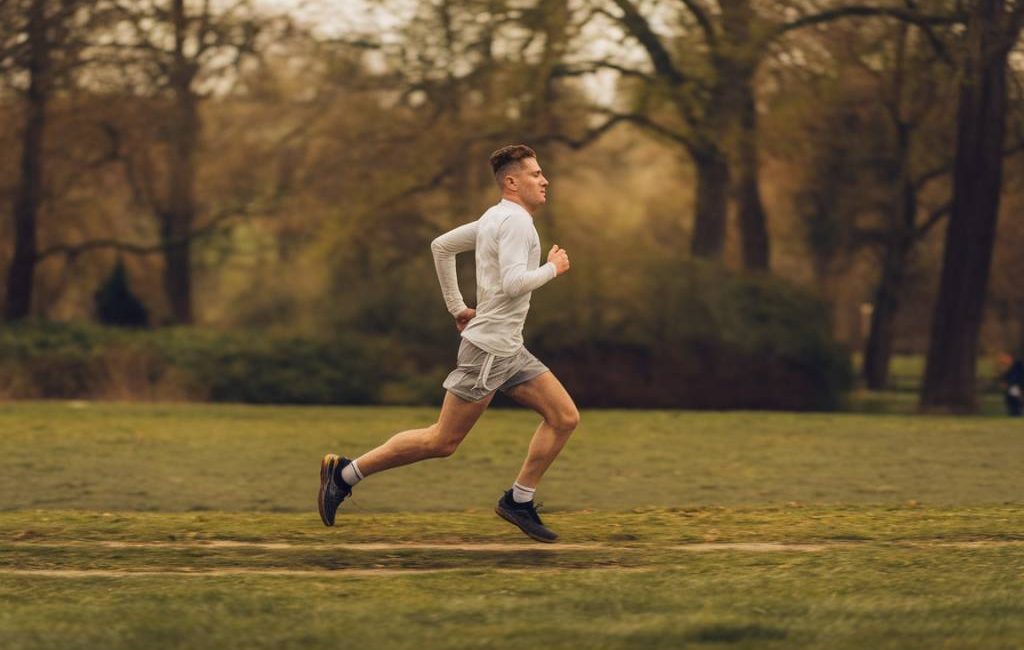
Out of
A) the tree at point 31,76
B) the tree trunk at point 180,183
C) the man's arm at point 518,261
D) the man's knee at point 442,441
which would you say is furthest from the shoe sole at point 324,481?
the tree trunk at point 180,183

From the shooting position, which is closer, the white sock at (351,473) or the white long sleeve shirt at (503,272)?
the white long sleeve shirt at (503,272)

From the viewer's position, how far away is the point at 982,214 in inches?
1023

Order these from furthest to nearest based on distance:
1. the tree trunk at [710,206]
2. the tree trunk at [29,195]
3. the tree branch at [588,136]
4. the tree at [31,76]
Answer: the tree trunk at [29,195]
the tree trunk at [710,206]
the tree branch at [588,136]
the tree at [31,76]

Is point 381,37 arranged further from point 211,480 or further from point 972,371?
point 211,480

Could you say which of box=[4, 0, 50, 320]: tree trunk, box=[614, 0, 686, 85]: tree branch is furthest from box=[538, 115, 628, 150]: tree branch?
box=[4, 0, 50, 320]: tree trunk

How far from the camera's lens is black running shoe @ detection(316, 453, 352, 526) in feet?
30.1

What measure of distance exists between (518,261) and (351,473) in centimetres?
158

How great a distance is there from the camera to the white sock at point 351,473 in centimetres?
911

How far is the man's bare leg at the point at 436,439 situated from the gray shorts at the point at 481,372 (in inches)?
2.3

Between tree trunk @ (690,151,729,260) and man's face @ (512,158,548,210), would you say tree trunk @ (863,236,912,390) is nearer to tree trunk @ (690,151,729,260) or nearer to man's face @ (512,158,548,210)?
tree trunk @ (690,151,729,260)

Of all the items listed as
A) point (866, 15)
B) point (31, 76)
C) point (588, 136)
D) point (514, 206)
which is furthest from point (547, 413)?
point (31, 76)

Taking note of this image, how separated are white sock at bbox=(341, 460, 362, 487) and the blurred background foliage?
1674cm

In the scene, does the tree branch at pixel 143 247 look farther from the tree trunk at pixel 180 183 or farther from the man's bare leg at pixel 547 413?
the man's bare leg at pixel 547 413

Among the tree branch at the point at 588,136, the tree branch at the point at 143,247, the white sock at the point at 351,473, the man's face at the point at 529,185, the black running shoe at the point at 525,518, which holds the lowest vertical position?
the black running shoe at the point at 525,518
